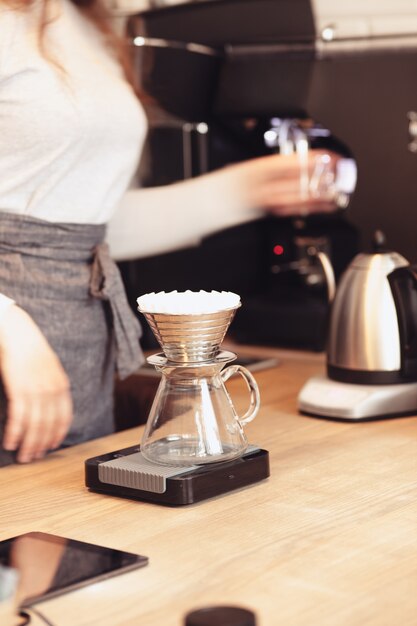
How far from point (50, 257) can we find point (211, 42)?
0.80 meters

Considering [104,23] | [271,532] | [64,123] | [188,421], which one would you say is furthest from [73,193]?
[271,532]

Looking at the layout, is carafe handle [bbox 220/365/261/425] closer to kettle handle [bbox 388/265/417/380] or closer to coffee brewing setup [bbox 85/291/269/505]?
coffee brewing setup [bbox 85/291/269/505]

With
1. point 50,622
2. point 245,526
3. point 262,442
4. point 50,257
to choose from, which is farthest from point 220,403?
point 50,257

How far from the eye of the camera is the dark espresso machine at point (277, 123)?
6.69 ft

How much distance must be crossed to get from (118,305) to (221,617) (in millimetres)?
941

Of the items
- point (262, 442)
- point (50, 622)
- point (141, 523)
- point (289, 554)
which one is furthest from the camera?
point (262, 442)

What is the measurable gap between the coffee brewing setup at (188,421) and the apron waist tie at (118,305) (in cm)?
49

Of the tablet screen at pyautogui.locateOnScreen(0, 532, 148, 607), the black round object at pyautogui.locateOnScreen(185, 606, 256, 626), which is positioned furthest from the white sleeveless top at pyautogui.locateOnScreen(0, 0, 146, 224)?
the black round object at pyautogui.locateOnScreen(185, 606, 256, 626)

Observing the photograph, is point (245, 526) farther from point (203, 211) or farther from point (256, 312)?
point (256, 312)

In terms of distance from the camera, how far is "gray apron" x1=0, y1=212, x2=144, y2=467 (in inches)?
60.8

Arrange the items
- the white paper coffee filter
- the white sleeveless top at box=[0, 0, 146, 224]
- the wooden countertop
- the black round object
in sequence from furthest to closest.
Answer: the white sleeveless top at box=[0, 0, 146, 224], the white paper coffee filter, the wooden countertop, the black round object

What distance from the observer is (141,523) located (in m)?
1.06

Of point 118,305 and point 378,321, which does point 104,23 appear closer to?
point 118,305

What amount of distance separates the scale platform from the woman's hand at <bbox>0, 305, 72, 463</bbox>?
0.12 metres
